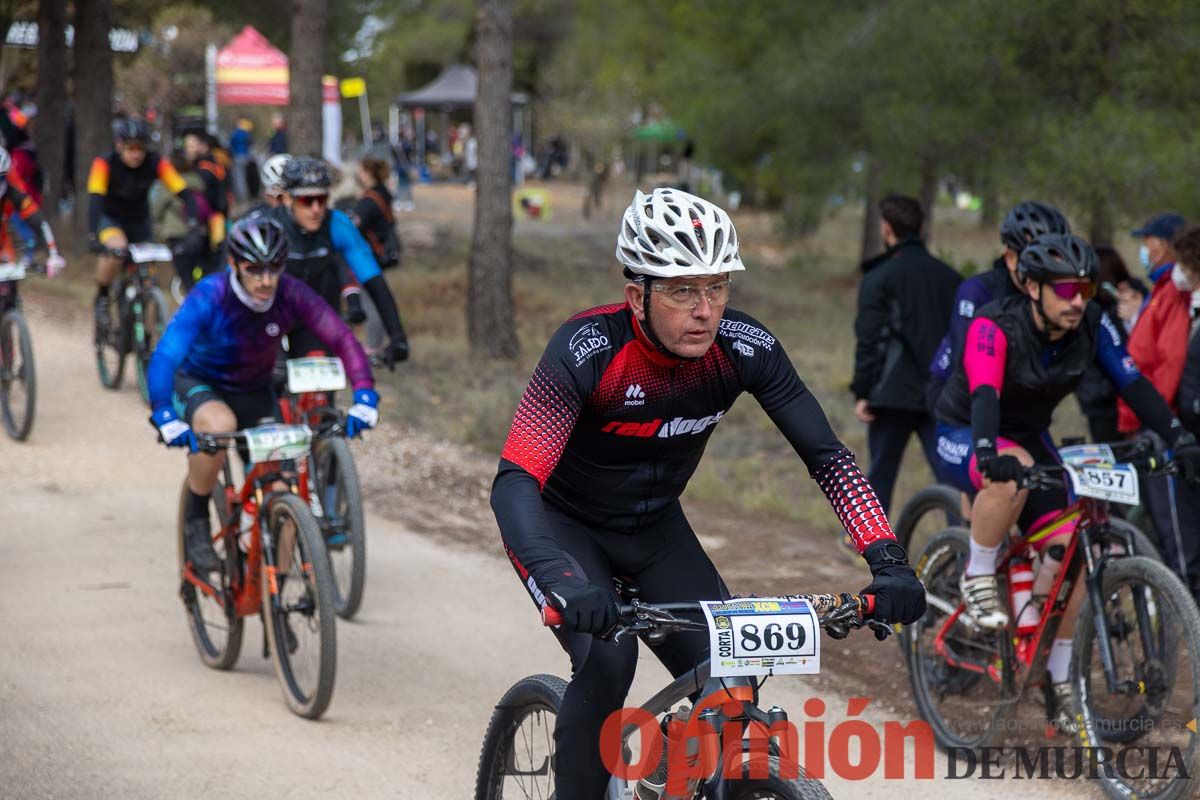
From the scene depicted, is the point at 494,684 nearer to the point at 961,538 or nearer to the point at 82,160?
the point at 961,538

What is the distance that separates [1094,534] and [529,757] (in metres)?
2.48

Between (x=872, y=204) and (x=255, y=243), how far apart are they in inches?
752

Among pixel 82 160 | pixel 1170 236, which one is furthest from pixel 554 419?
pixel 82 160

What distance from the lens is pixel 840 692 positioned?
6.89 metres

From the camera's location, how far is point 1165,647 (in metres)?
5.33

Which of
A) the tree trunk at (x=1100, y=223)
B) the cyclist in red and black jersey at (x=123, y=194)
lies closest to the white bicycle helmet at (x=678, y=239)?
the tree trunk at (x=1100, y=223)

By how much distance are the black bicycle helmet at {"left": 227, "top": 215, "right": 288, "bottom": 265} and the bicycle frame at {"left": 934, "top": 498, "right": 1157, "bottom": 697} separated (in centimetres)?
349

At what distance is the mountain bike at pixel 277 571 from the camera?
6.27 m

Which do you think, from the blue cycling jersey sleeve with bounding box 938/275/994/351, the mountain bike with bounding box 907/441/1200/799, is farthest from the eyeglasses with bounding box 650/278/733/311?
the blue cycling jersey sleeve with bounding box 938/275/994/351

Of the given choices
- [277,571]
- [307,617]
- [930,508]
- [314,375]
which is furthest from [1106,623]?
[314,375]

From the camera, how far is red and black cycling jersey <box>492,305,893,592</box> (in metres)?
3.89

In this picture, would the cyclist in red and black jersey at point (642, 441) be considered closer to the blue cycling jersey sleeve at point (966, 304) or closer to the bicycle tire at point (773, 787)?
the bicycle tire at point (773, 787)

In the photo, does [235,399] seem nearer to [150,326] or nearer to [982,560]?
[982,560]

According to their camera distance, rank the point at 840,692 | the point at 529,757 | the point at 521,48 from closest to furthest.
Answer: the point at 529,757 < the point at 840,692 < the point at 521,48
